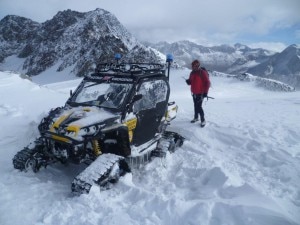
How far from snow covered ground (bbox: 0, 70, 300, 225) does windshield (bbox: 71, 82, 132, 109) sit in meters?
1.51

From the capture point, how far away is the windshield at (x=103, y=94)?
6363 mm

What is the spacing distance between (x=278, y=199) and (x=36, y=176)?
4.39 meters

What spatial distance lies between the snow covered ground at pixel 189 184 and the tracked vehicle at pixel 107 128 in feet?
0.86

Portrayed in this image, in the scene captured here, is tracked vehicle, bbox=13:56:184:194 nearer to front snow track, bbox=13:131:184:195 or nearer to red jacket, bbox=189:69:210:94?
front snow track, bbox=13:131:184:195

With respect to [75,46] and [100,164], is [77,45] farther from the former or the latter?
[100,164]

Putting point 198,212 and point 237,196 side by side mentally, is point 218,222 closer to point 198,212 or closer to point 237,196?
point 198,212

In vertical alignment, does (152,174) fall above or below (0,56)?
above

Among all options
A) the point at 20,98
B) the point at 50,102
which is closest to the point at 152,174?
the point at 50,102

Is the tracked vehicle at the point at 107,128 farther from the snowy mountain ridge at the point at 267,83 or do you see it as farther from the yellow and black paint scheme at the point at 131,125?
the snowy mountain ridge at the point at 267,83

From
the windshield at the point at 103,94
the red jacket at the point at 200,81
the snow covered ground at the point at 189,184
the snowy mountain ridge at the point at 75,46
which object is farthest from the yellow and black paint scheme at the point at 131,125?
the snowy mountain ridge at the point at 75,46

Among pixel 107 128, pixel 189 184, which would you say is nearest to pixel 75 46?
pixel 107 128

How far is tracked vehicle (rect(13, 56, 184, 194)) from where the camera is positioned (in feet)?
17.6

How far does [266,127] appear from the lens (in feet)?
30.0

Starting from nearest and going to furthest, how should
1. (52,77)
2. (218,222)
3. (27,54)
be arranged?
(218,222) → (52,77) → (27,54)
